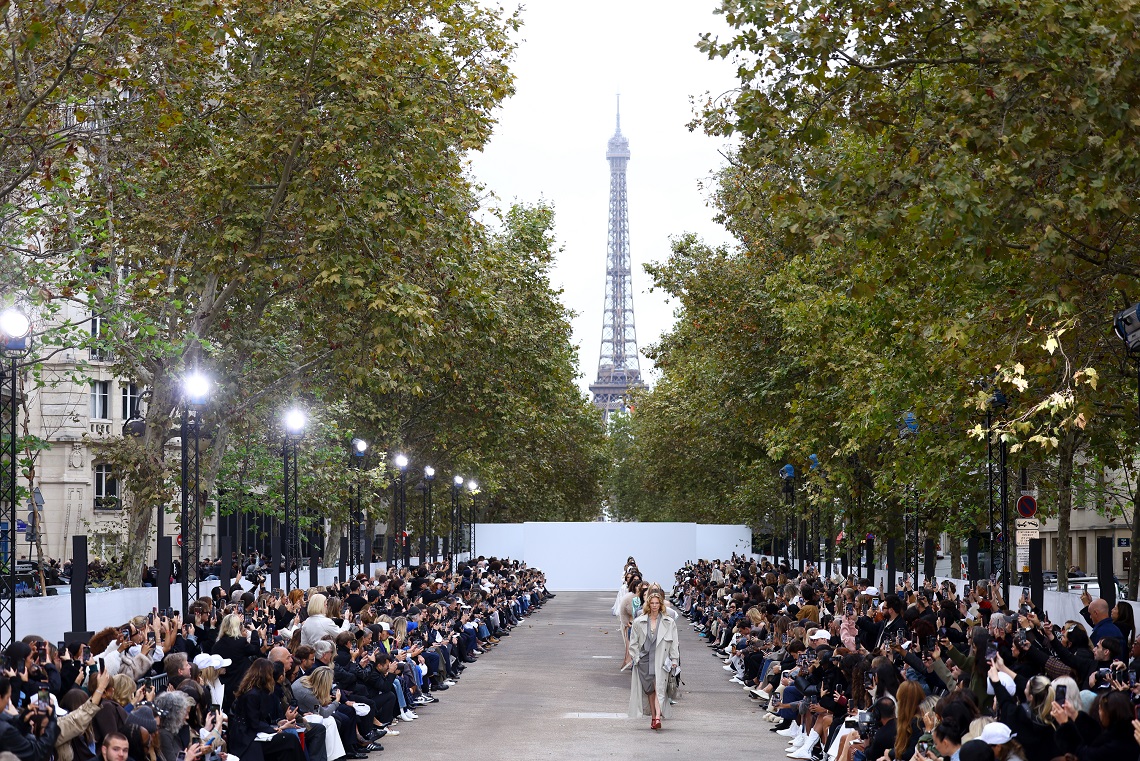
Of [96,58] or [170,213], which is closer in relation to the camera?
[96,58]

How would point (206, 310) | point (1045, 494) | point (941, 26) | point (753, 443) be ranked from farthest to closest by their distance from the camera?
point (753, 443) → point (1045, 494) → point (206, 310) → point (941, 26)

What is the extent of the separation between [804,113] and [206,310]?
16.4 meters

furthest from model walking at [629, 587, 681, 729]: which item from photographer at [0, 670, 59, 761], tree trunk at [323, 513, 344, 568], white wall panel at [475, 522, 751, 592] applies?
white wall panel at [475, 522, 751, 592]

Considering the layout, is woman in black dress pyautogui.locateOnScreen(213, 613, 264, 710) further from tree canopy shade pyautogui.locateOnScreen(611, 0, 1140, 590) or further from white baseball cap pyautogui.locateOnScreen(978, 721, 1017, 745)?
white baseball cap pyautogui.locateOnScreen(978, 721, 1017, 745)

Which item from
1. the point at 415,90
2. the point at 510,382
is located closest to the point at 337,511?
the point at 510,382

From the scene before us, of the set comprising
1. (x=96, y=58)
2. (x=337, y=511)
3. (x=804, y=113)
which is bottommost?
(x=337, y=511)

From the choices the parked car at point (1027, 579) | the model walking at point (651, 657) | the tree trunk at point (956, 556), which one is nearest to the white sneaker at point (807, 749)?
the model walking at point (651, 657)

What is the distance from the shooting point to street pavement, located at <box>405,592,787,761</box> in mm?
17047

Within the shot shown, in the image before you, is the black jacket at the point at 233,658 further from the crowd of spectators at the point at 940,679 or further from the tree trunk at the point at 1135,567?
the tree trunk at the point at 1135,567

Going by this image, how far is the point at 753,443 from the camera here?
4822 cm

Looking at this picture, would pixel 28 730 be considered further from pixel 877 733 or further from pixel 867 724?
pixel 867 724

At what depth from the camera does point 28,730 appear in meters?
11.2

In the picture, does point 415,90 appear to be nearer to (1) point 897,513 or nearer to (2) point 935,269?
(2) point 935,269

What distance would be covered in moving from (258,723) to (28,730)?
3634mm
